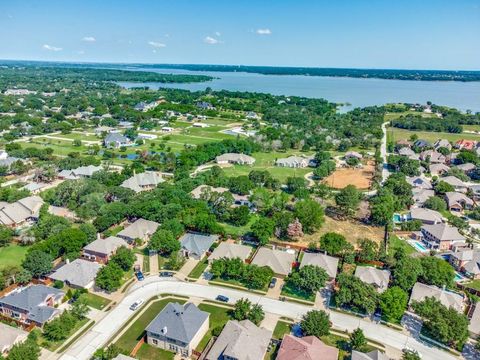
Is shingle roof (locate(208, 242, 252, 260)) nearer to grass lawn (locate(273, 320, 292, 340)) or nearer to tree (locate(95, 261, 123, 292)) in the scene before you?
grass lawn (locate(273, 320, 292, 340))

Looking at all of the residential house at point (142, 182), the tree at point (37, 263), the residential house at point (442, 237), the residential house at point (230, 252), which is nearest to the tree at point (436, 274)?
the residential house at point (442, 237)

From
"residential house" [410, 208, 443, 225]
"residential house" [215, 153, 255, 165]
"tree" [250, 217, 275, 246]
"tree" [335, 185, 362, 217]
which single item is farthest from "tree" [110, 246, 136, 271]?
"residential house" [215, 153, 255, 165]

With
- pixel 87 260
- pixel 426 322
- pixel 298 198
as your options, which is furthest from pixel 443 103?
pixel 87 260

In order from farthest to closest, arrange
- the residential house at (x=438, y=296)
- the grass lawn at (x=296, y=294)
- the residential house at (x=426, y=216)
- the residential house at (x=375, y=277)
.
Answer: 1. the residential house at (x=426, y=216)
2. the residential house at (x=375, y=277)
3. the grass lawn at (x=296, y=294)
4. the residential house at (x=438, y=296)

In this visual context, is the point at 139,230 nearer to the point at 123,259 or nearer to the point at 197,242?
the point at 123,259

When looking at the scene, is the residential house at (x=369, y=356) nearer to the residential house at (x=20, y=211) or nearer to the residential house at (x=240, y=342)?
the residential house at (x=240, y=342)
